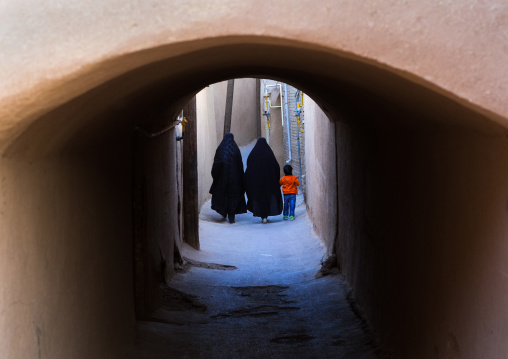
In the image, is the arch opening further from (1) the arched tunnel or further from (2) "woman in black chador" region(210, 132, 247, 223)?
(2) "woman in black chador" region(210, 132, 247, 223)

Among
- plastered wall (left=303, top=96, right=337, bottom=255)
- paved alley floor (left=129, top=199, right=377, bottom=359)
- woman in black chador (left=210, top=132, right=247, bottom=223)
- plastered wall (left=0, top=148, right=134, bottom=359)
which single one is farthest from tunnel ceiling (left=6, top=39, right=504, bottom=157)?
woman in black chador (left=210, top=132, right=247, bottom=223)

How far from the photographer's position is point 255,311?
6.00m

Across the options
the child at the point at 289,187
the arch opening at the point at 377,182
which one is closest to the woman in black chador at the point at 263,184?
the child at the point at 289,187

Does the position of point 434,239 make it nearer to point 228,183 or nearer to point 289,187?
point 289,187

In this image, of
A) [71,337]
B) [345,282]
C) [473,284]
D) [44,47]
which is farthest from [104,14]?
[345,282]

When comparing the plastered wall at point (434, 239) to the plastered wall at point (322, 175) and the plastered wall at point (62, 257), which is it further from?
the plastered wall at point (322, 175)

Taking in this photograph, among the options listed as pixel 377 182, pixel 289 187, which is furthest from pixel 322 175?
pixel 377 182

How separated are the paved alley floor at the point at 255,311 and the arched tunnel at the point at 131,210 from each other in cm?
37

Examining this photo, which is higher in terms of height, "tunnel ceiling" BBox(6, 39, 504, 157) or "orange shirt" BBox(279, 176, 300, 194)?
"tunnel ceiling" BBox(6, 39, 504, 157)

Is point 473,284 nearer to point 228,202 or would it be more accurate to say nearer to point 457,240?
point 457,240

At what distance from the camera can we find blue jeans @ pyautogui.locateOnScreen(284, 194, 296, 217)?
1228 cm

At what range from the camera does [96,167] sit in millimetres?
3363

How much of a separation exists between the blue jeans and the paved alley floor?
105 inches

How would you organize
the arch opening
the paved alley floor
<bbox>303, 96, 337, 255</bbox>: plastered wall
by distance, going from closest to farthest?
1. the arch opening
2. the paved alley floor
3. <bbox>303, 96, 337, 255</bbox>: plastered wall
